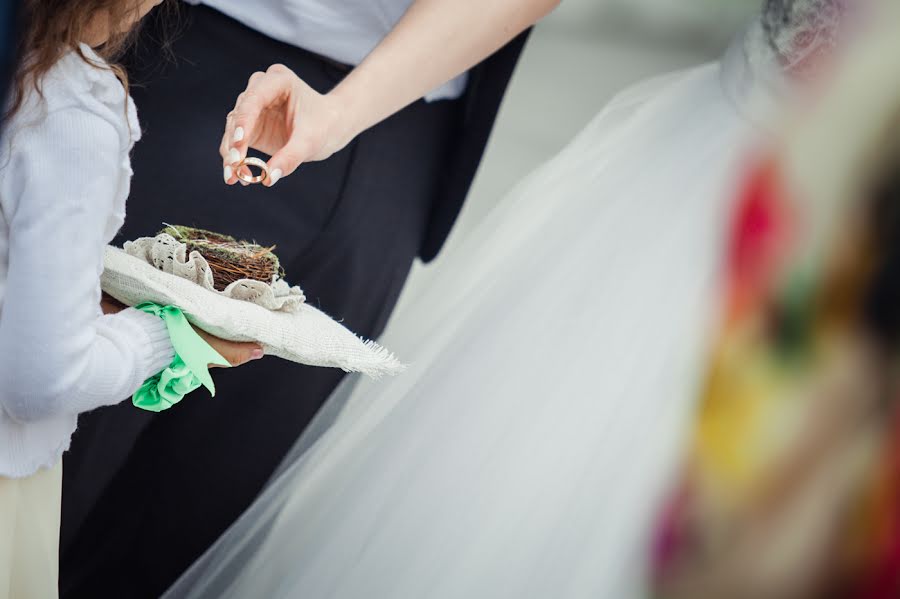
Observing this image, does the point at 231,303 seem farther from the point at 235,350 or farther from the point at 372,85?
the point at 372,85

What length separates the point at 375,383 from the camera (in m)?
0.99

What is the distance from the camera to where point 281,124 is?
81cm

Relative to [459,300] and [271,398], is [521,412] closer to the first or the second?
[459,300]

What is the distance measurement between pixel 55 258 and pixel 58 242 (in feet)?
0.03

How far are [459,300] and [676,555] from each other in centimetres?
54

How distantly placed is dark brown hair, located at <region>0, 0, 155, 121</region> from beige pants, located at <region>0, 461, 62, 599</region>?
10.8 inches

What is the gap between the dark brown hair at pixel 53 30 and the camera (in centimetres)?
61

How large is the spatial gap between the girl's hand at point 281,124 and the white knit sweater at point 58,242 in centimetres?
8

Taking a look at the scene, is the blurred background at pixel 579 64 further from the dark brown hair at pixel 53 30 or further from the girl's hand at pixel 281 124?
the dark brown hair at pixel 53 30

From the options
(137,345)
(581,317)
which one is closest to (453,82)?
(581,317)

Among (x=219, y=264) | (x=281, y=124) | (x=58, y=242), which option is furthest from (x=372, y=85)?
(x=58, y=242)

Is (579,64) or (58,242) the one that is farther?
(579,64)

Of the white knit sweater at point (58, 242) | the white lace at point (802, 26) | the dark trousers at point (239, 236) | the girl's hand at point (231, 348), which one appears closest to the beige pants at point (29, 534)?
the white knit sweater at point (58, 242)

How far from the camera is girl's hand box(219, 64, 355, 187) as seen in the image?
719 millimetres
